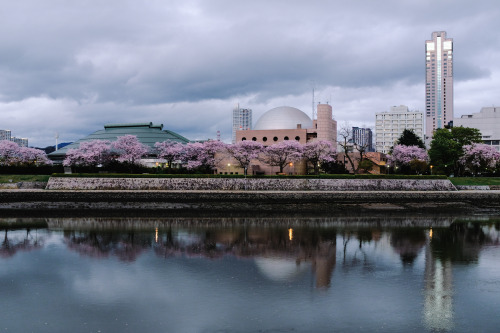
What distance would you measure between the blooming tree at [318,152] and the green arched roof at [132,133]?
50123mm

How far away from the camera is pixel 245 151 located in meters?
81.1

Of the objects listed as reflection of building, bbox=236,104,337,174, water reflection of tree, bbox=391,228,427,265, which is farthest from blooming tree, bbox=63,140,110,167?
water reflection of tree, bbox=391,228,427,265

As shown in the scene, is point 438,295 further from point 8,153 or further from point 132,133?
point 132,133

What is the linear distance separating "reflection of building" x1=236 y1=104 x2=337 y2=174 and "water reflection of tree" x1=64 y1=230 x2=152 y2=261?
5495 cm

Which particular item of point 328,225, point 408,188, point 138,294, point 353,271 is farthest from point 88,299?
point 408,188

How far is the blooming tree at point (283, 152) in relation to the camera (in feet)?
261

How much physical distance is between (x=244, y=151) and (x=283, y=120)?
18.1 m

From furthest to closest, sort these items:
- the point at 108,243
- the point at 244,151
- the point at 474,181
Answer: the point at 244,151, the point at 474,181, the point at 108,243

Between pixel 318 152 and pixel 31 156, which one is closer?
pixel 318 152

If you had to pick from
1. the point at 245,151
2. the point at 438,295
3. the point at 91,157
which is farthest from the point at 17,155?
the point at 438,295

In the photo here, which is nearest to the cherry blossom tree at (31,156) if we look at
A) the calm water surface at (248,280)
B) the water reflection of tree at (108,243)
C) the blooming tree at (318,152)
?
the blooming tree at (318,152)

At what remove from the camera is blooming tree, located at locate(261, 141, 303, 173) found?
79.6 m

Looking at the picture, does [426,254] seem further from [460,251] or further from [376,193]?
[376,193]

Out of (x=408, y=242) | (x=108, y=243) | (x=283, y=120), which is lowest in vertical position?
(x=408, y=242)
